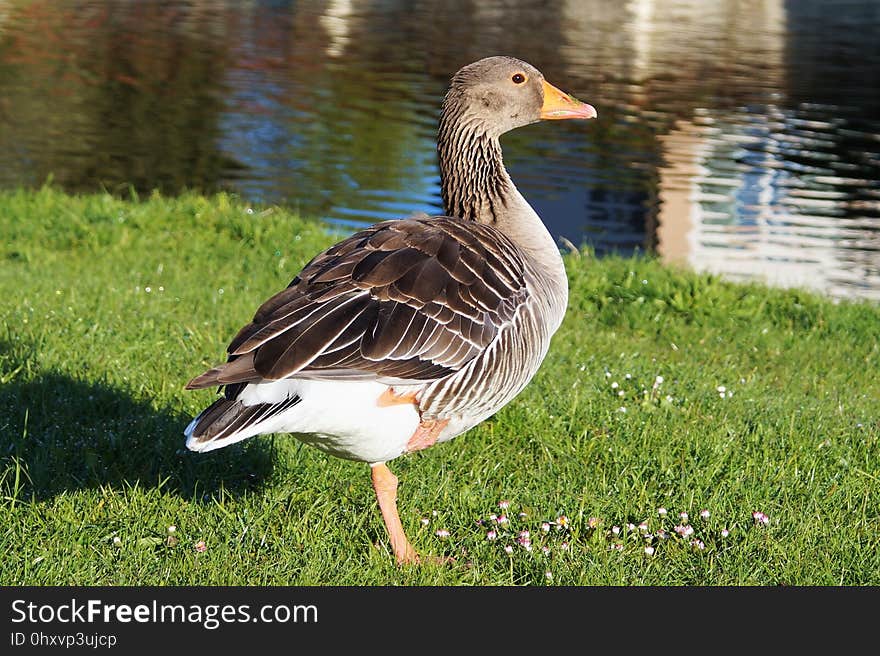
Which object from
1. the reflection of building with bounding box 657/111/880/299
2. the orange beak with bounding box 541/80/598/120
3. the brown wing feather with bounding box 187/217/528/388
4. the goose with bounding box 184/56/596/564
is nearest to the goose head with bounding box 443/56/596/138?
the orange beak with bounding box 541/80/598/120

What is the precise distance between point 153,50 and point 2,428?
25475 millimetres

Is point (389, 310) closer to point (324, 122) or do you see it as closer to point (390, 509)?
point (390, 509)

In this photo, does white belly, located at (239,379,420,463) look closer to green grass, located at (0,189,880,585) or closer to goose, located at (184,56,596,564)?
goose, located at (184,56,596,564)

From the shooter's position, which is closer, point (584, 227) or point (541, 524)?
point (541, 524)

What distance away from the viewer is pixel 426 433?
4.68 meters

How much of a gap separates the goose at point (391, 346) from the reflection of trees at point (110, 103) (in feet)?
38.9

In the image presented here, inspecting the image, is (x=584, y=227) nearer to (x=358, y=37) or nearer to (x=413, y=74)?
(x=413, y=74)

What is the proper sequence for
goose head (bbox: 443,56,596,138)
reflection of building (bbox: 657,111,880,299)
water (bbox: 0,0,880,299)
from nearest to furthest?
goose head (bbox: 443,56,596,138)
reflection of building (bbox: 657,111,880,299)
water (bbox: 0,0,880,299)

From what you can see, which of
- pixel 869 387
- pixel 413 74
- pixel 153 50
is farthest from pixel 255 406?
pixel 153 50

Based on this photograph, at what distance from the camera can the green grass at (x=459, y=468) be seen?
4.70 m

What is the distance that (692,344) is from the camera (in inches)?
345

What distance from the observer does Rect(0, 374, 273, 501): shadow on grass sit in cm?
525

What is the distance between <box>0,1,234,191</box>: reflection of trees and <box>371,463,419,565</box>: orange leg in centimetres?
1194

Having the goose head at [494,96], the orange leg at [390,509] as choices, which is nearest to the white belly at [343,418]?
the orange leg at [390,509]
